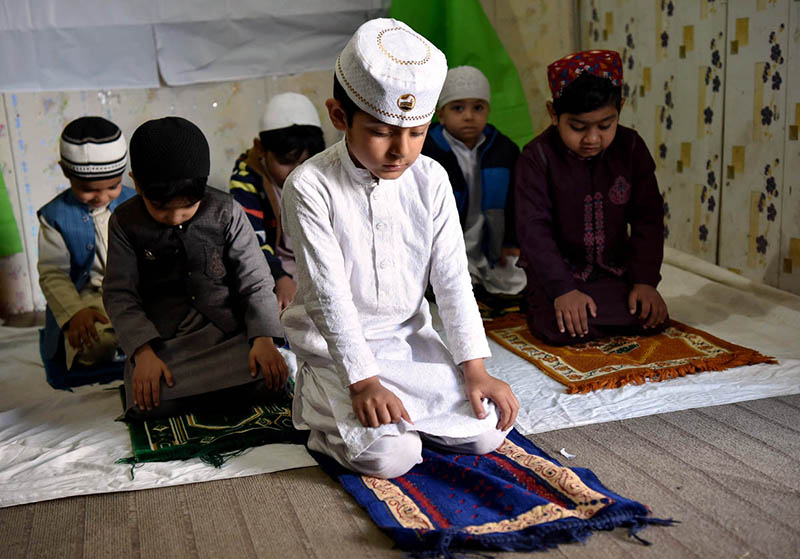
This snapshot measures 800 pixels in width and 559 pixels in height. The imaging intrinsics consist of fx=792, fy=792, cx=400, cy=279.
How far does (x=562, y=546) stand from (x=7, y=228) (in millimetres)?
2596

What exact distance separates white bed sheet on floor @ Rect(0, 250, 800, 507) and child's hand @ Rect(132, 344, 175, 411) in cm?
9

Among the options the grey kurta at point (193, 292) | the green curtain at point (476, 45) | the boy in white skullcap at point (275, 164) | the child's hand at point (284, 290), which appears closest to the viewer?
the grey kurta at point (193, 292)

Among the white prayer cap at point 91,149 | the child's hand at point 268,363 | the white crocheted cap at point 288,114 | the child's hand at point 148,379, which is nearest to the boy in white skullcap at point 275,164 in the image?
the white crocheted cap at point 288,114

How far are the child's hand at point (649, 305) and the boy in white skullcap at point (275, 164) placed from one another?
1054mm

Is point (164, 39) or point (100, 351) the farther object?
point (164, 39)

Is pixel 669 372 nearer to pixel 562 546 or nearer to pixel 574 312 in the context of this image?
pixel 574 312

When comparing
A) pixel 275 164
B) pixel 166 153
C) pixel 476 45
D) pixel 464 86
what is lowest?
pixel 275 164

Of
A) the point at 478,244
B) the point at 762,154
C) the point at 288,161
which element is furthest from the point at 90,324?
the point at 762,154

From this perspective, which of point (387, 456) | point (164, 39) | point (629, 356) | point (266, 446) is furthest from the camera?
point (164, 39)

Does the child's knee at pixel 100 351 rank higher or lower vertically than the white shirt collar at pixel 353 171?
lower

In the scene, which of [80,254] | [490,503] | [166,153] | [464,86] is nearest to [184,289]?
[166,153]

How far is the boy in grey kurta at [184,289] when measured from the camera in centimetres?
180

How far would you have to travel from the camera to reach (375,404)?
4.78 ft

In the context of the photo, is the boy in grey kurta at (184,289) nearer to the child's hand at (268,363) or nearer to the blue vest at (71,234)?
the child's hand at (268,363)
